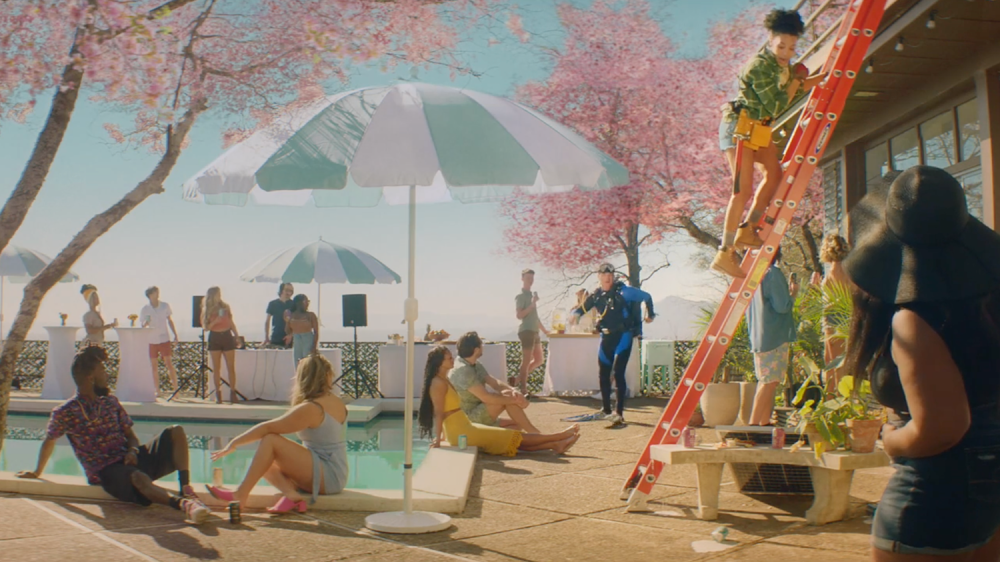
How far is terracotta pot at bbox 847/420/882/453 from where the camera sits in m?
5.36

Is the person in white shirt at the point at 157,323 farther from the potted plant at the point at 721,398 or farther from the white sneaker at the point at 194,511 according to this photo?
the white sneaker at the point at 194,511

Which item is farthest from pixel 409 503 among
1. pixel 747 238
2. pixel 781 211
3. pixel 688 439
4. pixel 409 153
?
pixel 781 211

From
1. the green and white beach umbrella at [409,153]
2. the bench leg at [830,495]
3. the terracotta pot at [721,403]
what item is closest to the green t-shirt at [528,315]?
the terracotta pot at [721,403]

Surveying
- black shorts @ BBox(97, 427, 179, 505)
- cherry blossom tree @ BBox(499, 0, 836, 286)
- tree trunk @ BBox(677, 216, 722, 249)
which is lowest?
black shorts @ BBox(97, 427, 179, 505)

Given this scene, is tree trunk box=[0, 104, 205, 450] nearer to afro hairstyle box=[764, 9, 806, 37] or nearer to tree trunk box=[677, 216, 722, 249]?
afro hairstyle box=[764, 9, 806, 37]

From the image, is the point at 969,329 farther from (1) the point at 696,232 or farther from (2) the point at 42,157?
(1) the point at 696,232

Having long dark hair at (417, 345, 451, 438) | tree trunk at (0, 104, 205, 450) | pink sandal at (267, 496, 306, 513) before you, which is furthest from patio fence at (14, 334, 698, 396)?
pink sandal at (267, 496, 306, 513)

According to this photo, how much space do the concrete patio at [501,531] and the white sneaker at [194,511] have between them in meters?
0.05

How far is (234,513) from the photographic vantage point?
5.54 metres

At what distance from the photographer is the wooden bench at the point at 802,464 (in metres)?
5.31

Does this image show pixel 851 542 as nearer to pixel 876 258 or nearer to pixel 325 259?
pixel 876 258

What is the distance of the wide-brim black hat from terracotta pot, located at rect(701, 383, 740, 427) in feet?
27.9

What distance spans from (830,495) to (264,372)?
11019 mm

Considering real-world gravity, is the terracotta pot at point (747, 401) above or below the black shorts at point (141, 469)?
above
